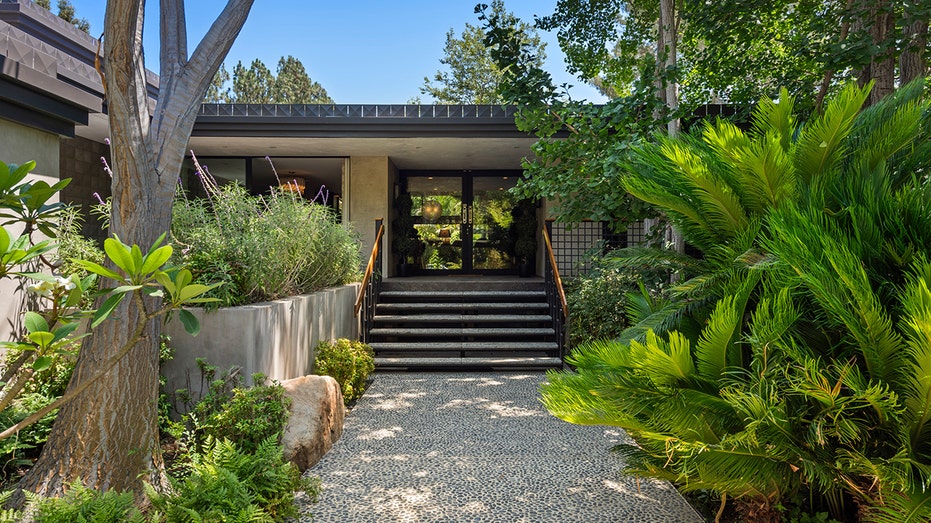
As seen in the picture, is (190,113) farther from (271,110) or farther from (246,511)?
(271,110)

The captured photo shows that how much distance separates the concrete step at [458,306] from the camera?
782 centimetres

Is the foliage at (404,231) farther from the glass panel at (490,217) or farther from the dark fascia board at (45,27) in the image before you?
the dark fascia board at (45,27)

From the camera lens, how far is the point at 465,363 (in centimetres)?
681

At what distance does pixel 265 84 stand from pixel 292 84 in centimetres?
153

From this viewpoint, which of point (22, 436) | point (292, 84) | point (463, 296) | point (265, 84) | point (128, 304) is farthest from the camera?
point (265, 84)

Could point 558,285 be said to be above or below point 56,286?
below

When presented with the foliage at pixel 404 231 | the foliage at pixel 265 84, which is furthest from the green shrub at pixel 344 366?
the foliage at pixel 265 84

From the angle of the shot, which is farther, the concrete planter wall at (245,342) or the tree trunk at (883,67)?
the tree trunk at (883,67)

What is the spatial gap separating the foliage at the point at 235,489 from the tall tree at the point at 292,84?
28807 mm

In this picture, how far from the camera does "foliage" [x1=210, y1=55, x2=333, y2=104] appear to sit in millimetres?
28984

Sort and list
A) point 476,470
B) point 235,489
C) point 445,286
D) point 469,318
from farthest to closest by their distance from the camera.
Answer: point 445,286 → point 469,318 → point 476,470 → point 235,489

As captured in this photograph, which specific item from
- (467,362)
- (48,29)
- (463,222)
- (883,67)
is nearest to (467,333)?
(467,362)

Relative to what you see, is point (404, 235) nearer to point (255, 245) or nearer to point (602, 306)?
point (602, 306)

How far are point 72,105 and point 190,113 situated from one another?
1925 mm
